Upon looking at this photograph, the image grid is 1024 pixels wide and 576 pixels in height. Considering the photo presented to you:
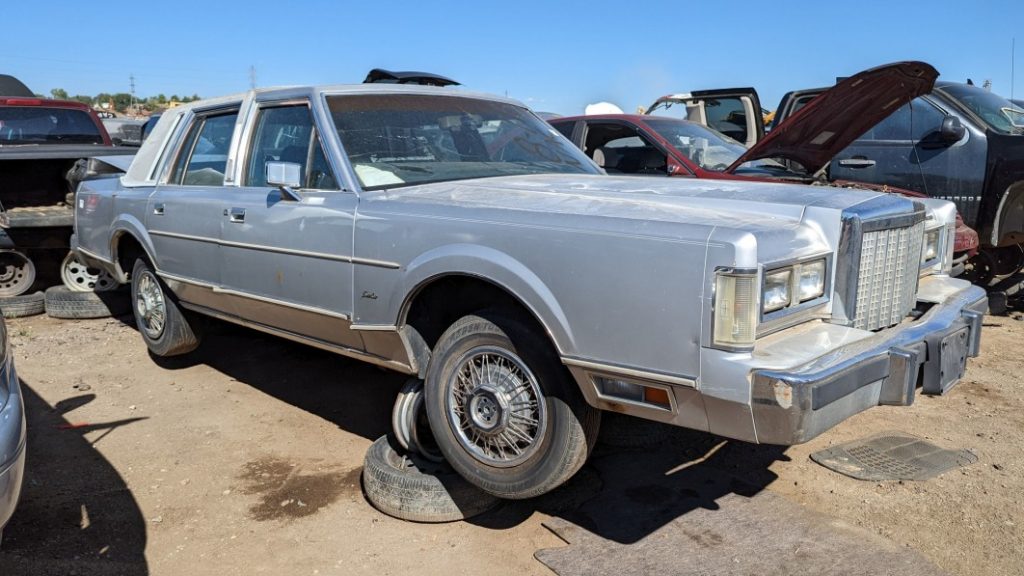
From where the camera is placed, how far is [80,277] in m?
7.94

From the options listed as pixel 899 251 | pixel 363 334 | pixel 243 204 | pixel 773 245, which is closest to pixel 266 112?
pixel 243 204

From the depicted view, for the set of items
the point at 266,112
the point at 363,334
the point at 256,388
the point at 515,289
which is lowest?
the point at 256,388

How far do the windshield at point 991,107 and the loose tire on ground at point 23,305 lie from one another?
8.57 m

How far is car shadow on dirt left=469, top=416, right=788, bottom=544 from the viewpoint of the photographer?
3.51 m

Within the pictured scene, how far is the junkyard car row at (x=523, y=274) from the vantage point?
262 cm

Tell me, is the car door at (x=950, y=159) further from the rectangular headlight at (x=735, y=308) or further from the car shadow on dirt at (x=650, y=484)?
the rectangular headlight at (x=735, y=308)

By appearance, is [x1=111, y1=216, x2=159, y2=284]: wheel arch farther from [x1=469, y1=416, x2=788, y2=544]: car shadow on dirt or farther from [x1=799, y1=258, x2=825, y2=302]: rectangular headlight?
[x1=799, y1=258, x2=825, y2=302]: rectangular headlight

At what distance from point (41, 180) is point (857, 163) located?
315 inches

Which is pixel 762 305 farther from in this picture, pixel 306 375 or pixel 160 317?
pixel 160 317

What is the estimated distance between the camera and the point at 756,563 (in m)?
3.09

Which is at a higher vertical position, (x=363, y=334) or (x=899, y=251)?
(x=899, y=251)

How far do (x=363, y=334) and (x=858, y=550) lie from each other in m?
2.27

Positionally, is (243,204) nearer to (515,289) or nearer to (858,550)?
(515,289)

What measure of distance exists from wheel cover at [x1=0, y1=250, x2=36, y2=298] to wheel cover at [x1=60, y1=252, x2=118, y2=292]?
29 centimetres
